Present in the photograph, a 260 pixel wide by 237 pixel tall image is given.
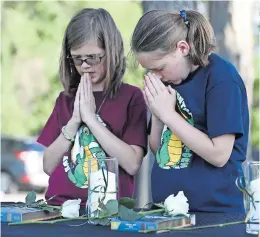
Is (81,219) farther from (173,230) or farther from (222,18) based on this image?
(222,18)

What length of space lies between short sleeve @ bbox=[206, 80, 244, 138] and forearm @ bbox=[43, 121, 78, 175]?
59cm

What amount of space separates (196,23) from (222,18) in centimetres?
317

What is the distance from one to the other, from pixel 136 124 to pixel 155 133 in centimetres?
13

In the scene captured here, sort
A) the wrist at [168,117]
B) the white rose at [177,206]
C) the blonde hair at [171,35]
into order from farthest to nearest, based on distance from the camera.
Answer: the blonde hair at [171,35] → the wrist at [168,117] → the white rose at [177,206]

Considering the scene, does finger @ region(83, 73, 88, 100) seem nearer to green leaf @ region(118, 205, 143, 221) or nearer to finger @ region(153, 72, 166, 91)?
finger @ region(153, 72, 166, 91)

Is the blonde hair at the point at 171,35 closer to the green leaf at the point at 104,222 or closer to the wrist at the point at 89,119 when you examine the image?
the wrist at the point at 89,119

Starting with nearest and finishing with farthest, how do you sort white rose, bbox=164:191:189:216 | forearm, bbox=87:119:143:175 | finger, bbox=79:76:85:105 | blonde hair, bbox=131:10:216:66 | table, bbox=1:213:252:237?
table, bbox=1:213:252:237, white rose, bbox=164:191:189:216, blonde hair, bbox=131:10:216:66, forearm, bbox=87:119:143:175, finger, bbox=79:76:85:105

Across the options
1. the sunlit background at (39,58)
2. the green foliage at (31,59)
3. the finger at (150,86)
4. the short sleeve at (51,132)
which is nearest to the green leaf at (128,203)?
the finger at (150,86)

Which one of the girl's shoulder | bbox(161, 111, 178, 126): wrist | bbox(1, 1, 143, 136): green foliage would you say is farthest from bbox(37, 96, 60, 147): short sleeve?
bbox(1, 1, 143, 136): green foliage

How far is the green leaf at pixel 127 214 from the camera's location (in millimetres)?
2398

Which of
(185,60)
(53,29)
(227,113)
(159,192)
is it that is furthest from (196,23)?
(53,29)

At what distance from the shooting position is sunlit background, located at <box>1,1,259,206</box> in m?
6.24

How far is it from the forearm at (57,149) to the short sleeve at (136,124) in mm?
215

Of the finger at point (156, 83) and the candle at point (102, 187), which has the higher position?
the finger at point (156, 83)
